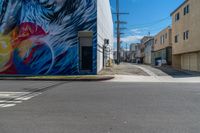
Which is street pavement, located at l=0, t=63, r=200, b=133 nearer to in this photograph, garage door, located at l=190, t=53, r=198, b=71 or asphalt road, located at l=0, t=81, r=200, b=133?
asphalt road, located at l=0, t=81, r=200, b=133

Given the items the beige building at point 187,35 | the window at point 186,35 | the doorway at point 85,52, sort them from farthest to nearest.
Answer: the window at point 186,35
the beige building at point 187,35
the doorway at point 85,52

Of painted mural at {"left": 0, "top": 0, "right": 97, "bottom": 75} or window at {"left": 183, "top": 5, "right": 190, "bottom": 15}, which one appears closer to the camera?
painted mural at {"left": 0, "top": 0, "right": 97, "bottom": 75}

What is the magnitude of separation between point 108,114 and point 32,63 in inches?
716

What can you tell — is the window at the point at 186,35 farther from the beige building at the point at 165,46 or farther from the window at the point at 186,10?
the beige building at the point at 165,46

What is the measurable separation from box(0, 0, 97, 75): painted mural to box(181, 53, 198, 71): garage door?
13.8 metres

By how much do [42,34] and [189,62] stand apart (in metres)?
19.7

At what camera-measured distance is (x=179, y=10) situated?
33938mm

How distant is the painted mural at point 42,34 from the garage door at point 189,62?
13783mm

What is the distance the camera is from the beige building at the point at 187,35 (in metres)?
27.5

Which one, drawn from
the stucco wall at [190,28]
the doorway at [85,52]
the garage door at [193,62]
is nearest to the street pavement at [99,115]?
the doorway at [85,52]

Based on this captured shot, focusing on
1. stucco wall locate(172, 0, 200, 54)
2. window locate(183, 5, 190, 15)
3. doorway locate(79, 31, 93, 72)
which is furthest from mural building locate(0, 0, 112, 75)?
window locate(183, 5, 190, 15)

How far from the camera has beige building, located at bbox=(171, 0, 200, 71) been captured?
27.5 m

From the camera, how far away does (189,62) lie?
3219 centimetres

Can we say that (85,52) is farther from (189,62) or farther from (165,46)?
(165,46)
